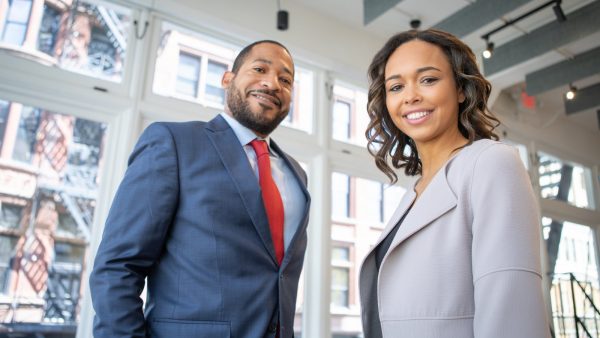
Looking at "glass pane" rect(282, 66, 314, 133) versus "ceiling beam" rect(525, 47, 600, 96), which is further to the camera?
"ceiling beam" rect(525, 47, 600, 96)

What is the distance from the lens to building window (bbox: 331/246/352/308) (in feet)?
12.0

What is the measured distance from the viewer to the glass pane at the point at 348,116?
13.2ft

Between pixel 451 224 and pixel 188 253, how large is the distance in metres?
0.71

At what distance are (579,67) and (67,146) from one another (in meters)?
4.52

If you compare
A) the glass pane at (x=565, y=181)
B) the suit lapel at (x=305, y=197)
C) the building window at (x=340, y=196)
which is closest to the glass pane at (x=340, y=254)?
the building window at (x=340, y=196)

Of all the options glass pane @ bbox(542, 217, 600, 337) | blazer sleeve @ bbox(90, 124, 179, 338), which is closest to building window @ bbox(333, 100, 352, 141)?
blazer sleeve @ bbox(90, 124, 179, 338)

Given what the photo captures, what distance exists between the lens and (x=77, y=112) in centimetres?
270

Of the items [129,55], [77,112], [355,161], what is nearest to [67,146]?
[77,112]

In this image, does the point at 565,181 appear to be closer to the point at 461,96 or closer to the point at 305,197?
the point at 305,197

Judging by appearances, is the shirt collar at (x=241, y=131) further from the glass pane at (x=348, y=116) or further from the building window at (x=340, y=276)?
the glass pane at (x=348, y=116)

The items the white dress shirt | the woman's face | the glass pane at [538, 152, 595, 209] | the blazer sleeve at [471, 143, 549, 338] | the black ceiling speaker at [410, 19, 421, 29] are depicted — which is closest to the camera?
the blazer sleeve at [471, 143, 549, 338]

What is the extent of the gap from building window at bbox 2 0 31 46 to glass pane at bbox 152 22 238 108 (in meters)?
0.77

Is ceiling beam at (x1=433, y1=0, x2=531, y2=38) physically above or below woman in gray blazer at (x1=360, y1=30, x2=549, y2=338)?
above

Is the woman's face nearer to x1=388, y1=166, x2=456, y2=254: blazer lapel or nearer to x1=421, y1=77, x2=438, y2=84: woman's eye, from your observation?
x1=421, y1=77, x2=438, y2=84: woman's eye
